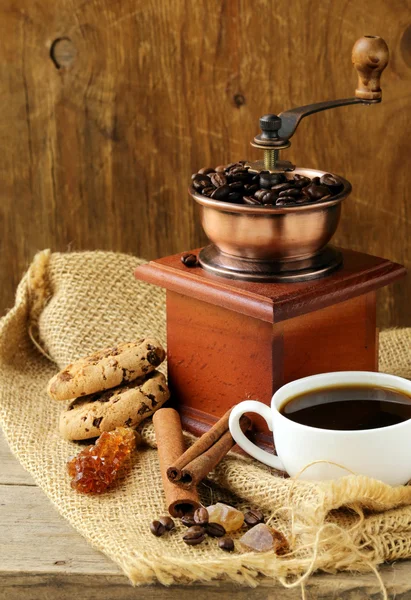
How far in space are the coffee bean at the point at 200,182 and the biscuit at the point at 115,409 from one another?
0.34 m

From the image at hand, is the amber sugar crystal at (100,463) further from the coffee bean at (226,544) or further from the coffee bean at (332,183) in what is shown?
the coffee bean at (332,183)

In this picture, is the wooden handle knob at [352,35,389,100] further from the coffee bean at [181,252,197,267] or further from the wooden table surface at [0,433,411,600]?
the wooden table surface at [0,433,411,600]

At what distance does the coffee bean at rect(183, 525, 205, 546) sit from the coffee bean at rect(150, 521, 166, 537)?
0.12 feet

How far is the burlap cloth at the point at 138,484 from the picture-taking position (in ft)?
4.36

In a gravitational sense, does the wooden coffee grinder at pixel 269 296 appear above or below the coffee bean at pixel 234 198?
below

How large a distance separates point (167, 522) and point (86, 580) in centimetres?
15

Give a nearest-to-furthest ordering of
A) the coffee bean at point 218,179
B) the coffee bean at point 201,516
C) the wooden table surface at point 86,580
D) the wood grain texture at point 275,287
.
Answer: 1. the wooden table surface at point 86,580
2. the coffee bean at point 201,516
3. the wood grain texture at point 275,287
4. the coffee bean at point 218,179

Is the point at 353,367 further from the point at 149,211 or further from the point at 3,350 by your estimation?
the point at 149,211

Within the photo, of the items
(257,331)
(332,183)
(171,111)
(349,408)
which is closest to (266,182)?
(332,183)

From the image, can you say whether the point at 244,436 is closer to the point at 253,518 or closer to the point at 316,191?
the point at 253,518

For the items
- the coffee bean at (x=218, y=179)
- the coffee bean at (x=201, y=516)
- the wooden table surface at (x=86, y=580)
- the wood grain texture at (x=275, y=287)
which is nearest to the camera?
the wooden table surface at (x=86, y=580)

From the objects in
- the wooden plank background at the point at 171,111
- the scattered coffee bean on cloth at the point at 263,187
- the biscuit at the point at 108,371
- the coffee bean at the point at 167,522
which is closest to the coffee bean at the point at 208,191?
the scattered coffee bean on cloth at the point at 263,187

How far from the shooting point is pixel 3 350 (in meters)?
2.03

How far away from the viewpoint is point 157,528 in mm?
1405
